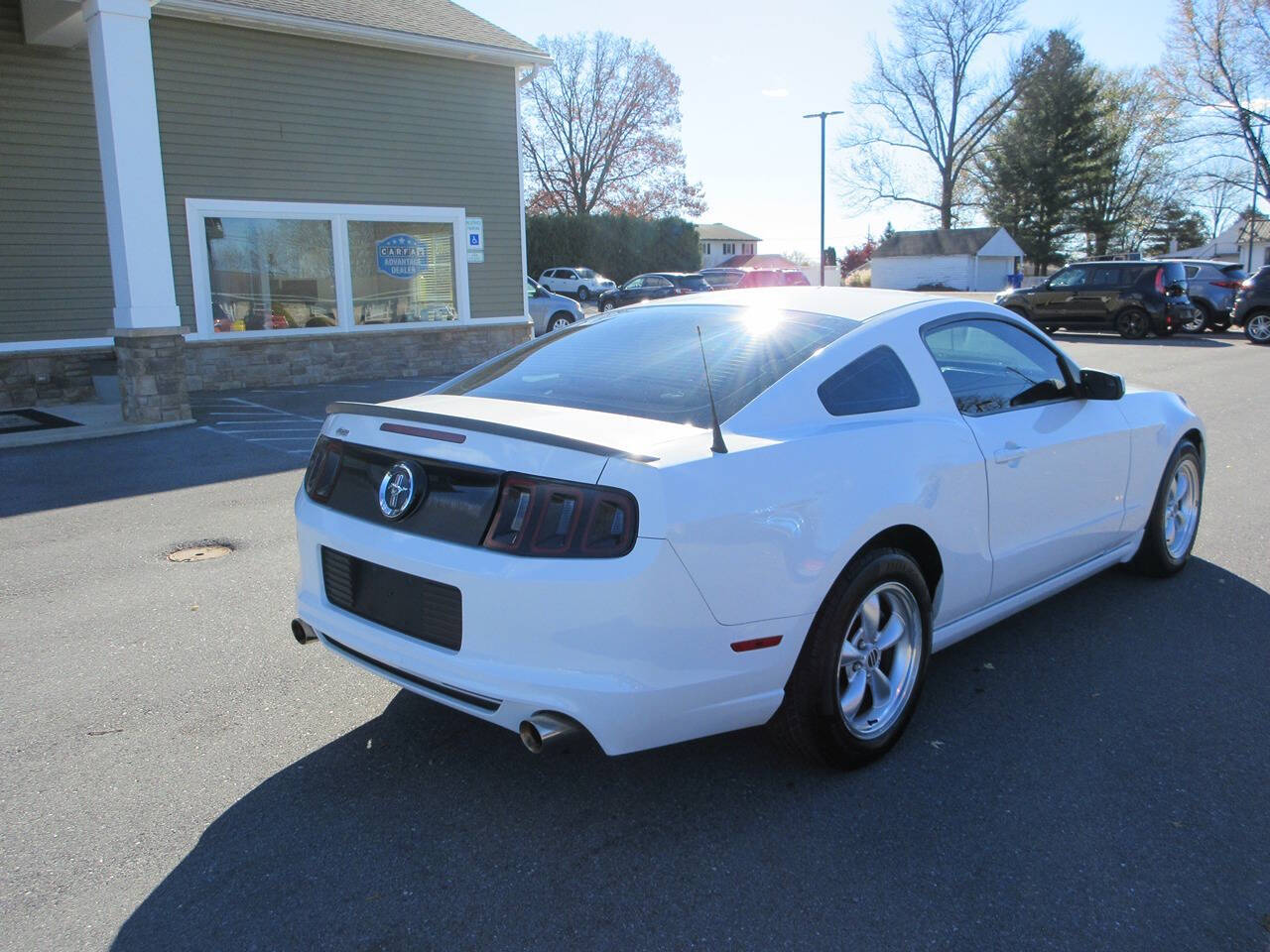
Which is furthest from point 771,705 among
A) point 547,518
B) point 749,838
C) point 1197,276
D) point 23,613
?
point 1197,276

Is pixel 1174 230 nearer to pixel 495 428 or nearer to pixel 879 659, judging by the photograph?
pixel 879 659

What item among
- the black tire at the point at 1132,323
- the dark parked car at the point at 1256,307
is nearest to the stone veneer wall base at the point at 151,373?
the black tire at the point at 1132,323

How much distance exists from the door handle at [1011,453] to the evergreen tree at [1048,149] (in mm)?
56126

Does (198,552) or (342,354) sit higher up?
(342,354)

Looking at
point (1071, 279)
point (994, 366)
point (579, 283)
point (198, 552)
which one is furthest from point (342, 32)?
point (579, 283)

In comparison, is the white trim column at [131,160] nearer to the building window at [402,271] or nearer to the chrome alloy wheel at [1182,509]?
the building window at [402,271]

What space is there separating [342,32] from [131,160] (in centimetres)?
471

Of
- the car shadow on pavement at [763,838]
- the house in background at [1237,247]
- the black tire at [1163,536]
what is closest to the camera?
the car shadow on pavement at [763,838]

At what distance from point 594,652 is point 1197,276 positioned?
25.0 metres

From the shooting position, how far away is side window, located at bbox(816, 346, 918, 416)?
3293mm

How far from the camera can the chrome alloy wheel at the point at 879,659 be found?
10.5ft

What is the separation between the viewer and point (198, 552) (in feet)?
19.2

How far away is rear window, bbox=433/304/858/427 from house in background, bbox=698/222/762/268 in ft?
304

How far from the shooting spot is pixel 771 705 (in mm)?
2928
